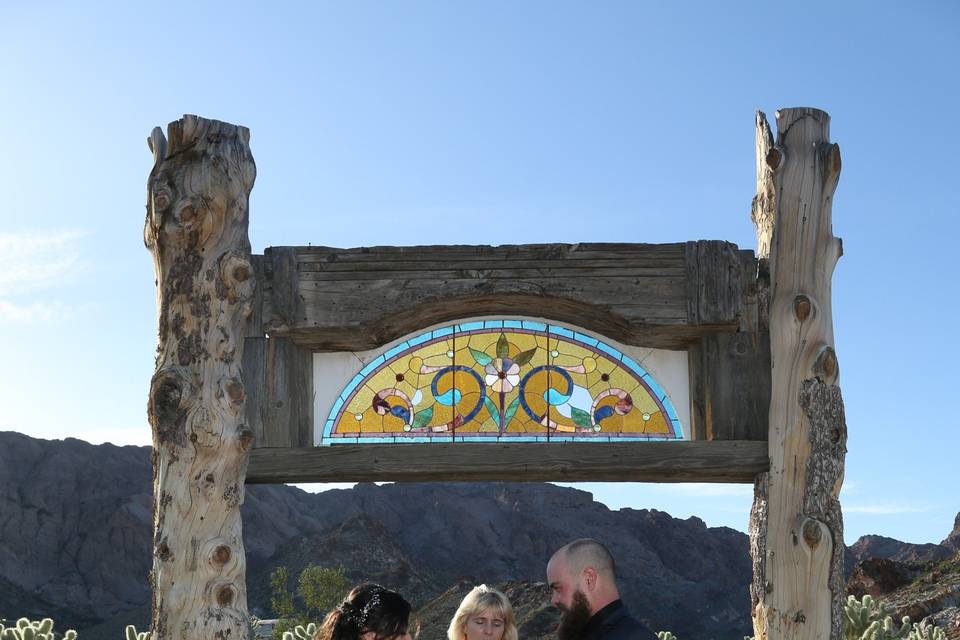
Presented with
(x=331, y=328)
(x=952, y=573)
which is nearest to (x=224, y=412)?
(x=331, y=328)

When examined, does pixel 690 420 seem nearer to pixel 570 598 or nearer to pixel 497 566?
pixel 570 598

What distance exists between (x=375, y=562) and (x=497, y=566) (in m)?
7.85

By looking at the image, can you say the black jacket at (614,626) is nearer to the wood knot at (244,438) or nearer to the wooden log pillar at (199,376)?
the wooden log pillar at (199,376)

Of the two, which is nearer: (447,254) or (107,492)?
Answer: (447,254)

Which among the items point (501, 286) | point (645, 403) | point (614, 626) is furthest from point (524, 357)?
point (614, 626)

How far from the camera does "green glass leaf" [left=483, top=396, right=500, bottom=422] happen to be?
720 centimetres

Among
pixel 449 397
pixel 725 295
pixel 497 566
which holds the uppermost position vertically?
pixel 725 295

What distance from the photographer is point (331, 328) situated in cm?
709

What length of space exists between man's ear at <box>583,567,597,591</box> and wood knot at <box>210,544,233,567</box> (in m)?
Answer: 2.64

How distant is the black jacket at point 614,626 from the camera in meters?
4.43

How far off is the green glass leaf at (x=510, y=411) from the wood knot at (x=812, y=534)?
1.87 metres

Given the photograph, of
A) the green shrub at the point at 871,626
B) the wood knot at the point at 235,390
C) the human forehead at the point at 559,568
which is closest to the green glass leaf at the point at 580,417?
the wood knot at the point at 235,390

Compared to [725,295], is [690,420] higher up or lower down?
lower down

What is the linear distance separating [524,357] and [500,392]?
0.90 feet
